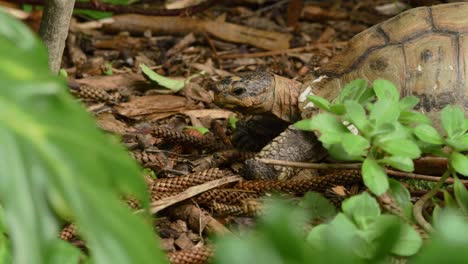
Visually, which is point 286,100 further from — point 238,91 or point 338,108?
point 338,108

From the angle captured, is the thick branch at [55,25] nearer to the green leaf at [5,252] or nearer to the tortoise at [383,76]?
the tortoise at [383,76]

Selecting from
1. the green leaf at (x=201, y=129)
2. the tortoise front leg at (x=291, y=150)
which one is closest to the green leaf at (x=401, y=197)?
the tortoise front leg at (x=291, y=150)

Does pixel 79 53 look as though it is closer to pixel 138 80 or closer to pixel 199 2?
pixel 138 80

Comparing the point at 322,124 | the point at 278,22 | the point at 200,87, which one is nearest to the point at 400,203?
the point at 322,124

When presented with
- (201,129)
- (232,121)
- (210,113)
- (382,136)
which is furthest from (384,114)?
(210,113)

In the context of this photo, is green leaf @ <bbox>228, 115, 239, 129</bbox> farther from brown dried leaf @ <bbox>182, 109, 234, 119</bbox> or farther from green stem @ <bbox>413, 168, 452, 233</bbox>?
green stem @ <bbox>413, 168, 452, 233</bbox>

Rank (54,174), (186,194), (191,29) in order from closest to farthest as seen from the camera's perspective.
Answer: (54,174)
(186,194)
(191,29)
